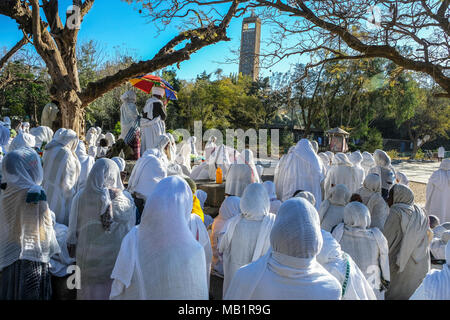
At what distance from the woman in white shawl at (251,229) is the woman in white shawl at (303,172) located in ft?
8.88

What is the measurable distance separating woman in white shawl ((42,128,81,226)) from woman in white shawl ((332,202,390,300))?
3.22m

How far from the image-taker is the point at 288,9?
530 cm

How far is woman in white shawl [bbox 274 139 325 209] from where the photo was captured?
5500 mm

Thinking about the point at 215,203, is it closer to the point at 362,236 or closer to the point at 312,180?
the point at 312,180

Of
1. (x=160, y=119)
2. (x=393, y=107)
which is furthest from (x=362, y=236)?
(x=393, y=107)

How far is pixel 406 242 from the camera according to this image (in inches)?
127

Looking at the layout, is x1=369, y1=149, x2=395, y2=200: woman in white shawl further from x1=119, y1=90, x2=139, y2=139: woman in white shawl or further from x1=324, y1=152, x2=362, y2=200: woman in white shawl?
x1=119, y1=90, x2=139, y2=139: woman in white shawl

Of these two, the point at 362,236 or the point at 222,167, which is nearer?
the point at 362,236

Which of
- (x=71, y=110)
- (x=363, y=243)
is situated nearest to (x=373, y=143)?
(x=71, y=110)

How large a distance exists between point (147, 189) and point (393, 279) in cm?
292

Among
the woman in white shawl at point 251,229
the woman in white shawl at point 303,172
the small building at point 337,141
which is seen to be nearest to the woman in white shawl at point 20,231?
the woman in white shawl at point 251,229

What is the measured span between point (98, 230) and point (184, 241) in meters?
1.20

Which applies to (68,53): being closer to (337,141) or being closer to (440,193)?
(440,193)

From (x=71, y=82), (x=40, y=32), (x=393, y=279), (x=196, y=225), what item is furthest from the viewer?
(x=71, y=82)
